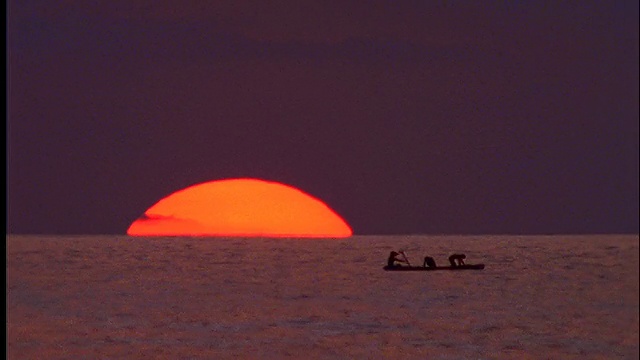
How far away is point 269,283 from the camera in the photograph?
56250mm

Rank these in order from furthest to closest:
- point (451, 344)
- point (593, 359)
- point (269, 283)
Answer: point (269, 283), point (451, 344), point (593, 359)

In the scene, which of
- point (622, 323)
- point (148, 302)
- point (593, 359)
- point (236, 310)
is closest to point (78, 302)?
point (148, 302)

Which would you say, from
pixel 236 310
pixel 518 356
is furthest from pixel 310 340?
pixel 236 310

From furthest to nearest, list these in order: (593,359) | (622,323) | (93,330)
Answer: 1. (622,323)
2. (93,330)
3. (593,359)

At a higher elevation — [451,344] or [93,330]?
[451,344]

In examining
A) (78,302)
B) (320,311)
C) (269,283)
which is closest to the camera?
(320,311)

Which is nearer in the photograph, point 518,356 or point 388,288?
point 518,356

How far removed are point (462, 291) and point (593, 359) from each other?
85.9 feet

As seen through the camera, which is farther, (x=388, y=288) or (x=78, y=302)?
(x=388, y=288)

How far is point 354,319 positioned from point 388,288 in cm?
1841

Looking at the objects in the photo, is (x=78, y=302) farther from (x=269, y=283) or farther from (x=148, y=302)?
(x=269, y=283)

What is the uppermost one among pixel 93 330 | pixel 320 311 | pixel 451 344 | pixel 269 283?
pixel 269 283

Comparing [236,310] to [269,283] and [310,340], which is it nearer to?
[310,340]

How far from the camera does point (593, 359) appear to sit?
80.9 ft
